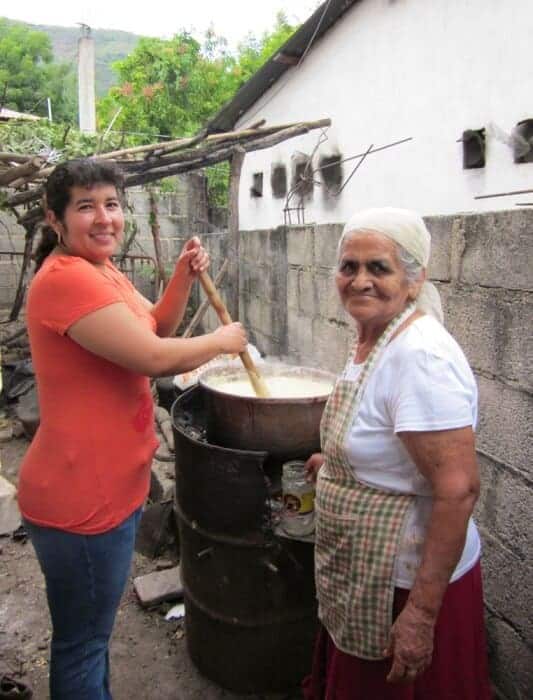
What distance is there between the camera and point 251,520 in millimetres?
2391

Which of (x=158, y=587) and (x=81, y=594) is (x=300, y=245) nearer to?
(x=158, y=587)

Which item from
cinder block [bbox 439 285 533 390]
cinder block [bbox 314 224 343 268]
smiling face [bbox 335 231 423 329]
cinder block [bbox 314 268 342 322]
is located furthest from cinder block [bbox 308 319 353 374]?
smiling face [bbox 335 231 423 329]

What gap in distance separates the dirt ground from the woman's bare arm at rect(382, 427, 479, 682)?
1567 millimetres

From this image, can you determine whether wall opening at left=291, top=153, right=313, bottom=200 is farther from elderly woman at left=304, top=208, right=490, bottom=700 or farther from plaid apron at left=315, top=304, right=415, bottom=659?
plaid apron at left=315, top=304, right=415, bottom=659

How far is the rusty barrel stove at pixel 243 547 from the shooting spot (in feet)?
7.59

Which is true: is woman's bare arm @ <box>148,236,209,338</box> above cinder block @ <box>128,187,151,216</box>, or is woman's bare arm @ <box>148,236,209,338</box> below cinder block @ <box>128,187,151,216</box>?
below

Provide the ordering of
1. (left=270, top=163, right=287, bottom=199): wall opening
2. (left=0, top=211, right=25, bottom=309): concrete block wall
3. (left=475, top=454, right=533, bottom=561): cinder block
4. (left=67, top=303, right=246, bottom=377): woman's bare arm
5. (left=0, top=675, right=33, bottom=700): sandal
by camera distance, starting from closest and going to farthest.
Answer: (left=67, top=303, right=246, bottom=377): woman's bare arm, (left=475, top=454, right=533, bottom=561): cinder block, (left=0, top=675, right=33, bottom=700): sandal, (left=270, top=163, right=287, bottom=199): wall opening, (left=0, top=211, right=25, bottom=309): concrete block wall

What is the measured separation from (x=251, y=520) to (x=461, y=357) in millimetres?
1274

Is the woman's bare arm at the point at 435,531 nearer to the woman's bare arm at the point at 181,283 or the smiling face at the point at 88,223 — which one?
the smiling face at the point at 88,223

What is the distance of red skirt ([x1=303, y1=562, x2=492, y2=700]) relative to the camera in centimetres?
158

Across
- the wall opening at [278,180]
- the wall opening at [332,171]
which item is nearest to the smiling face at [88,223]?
the wall opening at [332,171]

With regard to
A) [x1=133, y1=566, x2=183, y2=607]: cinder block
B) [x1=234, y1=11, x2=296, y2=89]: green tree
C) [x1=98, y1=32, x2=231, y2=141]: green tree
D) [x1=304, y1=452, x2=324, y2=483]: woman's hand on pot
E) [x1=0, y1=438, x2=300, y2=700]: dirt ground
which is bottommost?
[x1=0, y1=438, x2=300, y2=700]: dirt ground

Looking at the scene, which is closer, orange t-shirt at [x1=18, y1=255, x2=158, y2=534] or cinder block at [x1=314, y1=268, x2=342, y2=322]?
orange t-shirt at [x1=18, y1=255, x2=158, y2=534]

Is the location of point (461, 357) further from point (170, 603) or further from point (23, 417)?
point (23, 417)
